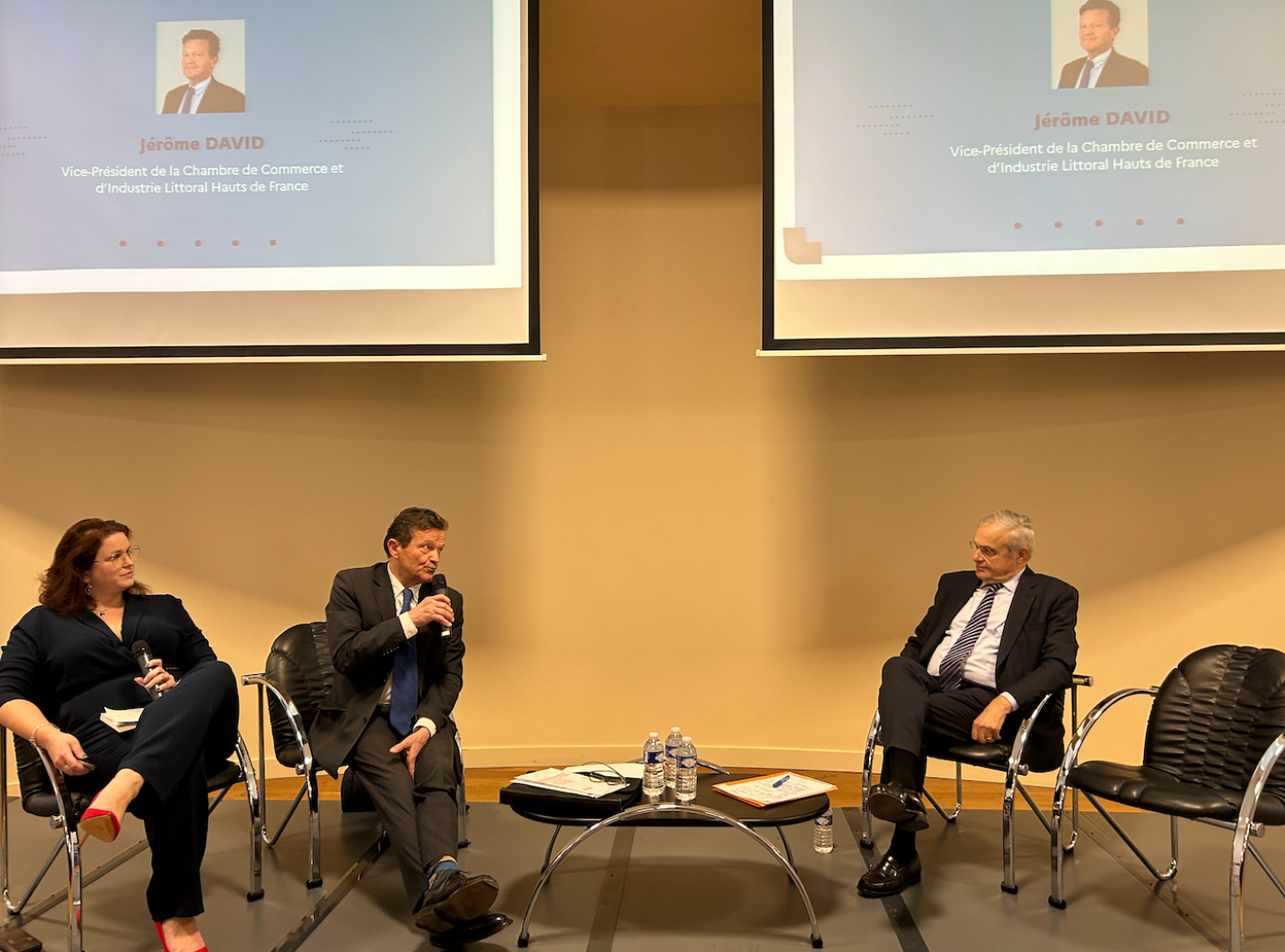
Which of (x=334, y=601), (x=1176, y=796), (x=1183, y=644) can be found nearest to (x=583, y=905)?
(x=334, y=601)

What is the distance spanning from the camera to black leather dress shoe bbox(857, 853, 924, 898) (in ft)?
10.00

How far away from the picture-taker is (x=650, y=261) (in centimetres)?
473

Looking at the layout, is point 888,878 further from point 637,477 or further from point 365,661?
point 637,477

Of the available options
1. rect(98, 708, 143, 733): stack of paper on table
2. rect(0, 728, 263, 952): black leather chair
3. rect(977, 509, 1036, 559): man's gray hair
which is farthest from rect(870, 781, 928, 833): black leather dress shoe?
rect(98, 708, 143, 733): stack of paper on table

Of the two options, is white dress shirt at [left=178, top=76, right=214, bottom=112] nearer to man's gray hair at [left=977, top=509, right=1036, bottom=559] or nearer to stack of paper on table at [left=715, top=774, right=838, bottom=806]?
stack of paper on table at [left=715, top=774, right=838, bottom=806]

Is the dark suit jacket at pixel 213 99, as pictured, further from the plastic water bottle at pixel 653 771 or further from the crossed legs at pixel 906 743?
the crossed legs at pixel 906 743

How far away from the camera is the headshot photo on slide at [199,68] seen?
4.04m

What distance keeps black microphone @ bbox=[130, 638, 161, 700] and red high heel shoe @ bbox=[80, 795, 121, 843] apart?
42 cm

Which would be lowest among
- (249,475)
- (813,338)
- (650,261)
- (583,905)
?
(583,905)

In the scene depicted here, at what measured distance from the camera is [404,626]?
309 cm

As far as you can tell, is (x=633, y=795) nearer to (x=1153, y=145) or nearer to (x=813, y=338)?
(x=813, y=338)

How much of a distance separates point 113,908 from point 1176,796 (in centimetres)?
296

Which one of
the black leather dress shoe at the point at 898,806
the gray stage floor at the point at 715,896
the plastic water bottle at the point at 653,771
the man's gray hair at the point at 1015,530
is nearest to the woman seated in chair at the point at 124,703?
the gray stage floor at the point at 715,896

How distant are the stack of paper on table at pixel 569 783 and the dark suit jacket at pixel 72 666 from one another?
3.77 ft
